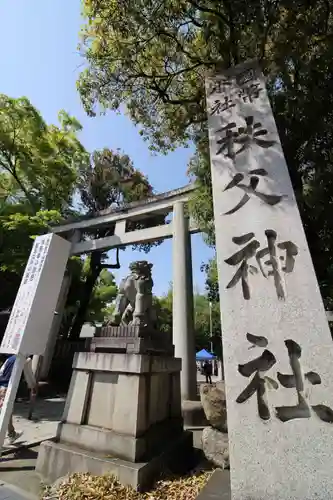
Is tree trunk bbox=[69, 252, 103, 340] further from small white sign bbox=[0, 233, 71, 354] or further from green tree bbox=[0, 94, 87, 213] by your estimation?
small white sign bbox=[0, 233, 71, 354]

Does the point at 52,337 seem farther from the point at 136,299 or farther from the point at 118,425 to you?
the point at 118,425

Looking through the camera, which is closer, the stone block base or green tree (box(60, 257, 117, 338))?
the stone block base

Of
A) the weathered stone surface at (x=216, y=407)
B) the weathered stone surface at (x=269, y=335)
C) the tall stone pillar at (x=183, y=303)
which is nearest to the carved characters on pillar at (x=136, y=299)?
the weathered stone surface at (x=216, y=407)

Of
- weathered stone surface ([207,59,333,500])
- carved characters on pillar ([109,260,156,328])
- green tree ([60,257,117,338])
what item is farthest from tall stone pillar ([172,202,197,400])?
green tree ([60,257,117,338])

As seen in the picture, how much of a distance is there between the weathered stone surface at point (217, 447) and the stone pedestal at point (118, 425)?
1.45 feet

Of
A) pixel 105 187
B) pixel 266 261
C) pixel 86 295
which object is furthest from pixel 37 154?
pixel 266 261

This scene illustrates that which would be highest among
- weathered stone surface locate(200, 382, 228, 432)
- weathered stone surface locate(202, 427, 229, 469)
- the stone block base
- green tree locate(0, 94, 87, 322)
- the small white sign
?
green tree locate(0, 94, 87, 322)

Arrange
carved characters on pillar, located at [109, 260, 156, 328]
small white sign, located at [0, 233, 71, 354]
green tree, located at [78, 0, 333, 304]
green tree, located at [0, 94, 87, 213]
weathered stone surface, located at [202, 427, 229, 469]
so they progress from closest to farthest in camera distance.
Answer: weathered stone surface, located at [202, 427, 229, 469] < small white sign, located at [0, 233, 71, 354] < carved characters on pillar, located at [109, 260, 156, 328] < green tree, located at [78, 0, 333, 304] < green tree, located at [0, 94, 87, 213]

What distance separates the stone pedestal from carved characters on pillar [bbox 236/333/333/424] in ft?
5.02

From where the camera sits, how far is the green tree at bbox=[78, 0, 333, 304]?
523 centimetres

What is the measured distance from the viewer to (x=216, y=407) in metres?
3.43

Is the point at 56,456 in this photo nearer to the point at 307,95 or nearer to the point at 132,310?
the point at 132,310

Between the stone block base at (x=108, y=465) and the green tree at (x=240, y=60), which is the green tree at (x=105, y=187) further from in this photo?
the stone block base at (x=108, y=465)

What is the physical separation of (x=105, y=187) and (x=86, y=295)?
219 inches
